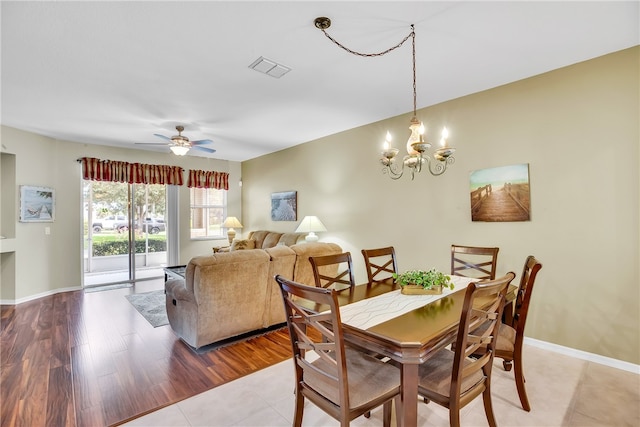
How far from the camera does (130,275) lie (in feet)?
20.1

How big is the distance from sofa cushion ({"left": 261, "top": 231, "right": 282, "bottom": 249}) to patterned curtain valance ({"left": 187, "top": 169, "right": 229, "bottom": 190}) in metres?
1.85

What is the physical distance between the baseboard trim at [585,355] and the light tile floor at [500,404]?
0.06 m

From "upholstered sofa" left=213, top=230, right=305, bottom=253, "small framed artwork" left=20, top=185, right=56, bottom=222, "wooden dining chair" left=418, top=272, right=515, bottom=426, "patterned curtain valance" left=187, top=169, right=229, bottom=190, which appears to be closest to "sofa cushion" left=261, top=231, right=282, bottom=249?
"upholstered sofa" left=213, top=230, right=305, bottom=253

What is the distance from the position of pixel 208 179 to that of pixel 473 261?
18.7 feet

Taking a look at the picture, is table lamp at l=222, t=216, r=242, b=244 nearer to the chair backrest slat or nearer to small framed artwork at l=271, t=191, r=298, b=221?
small framed artwork at l=271, t=191, r=298, b=221

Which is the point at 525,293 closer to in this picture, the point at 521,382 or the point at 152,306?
the point at 521,382

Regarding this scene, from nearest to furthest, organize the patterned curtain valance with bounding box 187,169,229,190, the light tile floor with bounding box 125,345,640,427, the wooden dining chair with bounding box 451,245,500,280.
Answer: the light tile floor with bounding box 125,345,640,427
the wooden dining chair with bounding box 451,245,500,280
the patterned curtain valance with bounding box 187,169,229,190

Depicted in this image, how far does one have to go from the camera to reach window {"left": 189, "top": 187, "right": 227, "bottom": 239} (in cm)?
693

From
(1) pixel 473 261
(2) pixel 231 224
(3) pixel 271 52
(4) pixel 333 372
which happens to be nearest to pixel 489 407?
(4) pixel 333 372

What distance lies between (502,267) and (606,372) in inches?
44.4

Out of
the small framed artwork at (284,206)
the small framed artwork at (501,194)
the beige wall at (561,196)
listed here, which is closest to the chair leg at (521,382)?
the beige wall at (561,196)

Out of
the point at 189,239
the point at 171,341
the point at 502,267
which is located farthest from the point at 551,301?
the point at 189,239

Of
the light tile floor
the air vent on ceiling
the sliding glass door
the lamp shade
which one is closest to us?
the light tile floor

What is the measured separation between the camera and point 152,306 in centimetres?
451
